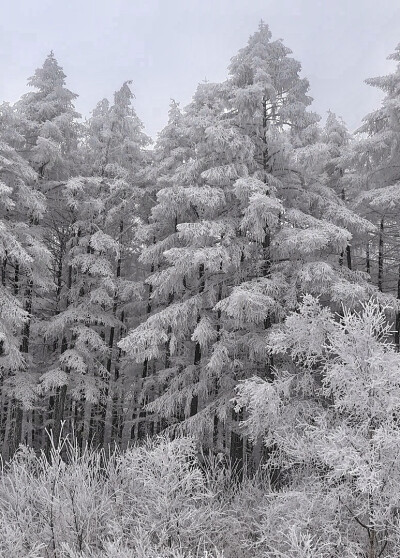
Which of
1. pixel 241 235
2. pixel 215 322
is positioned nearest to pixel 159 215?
pixel 241 235

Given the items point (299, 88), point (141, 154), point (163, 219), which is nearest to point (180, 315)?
point (163, 219)

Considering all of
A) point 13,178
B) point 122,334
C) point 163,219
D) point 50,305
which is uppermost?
point 13,178

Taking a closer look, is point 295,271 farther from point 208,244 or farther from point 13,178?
point 13,178

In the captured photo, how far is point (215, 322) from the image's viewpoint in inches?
459

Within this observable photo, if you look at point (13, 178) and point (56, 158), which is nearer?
point (13, 178)

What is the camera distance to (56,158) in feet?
48.5

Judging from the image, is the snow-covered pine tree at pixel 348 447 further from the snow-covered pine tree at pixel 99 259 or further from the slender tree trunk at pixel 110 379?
the slender tree trunk at pixel 110 379

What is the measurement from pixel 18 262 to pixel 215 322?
6218mm

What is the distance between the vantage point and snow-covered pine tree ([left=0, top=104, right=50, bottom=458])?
12453 millimetres

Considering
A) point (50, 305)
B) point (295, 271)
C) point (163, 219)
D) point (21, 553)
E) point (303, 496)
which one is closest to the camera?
point (21, 553)

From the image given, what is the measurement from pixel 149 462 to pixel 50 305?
36.2ft

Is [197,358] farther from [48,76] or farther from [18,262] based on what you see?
[48,76]

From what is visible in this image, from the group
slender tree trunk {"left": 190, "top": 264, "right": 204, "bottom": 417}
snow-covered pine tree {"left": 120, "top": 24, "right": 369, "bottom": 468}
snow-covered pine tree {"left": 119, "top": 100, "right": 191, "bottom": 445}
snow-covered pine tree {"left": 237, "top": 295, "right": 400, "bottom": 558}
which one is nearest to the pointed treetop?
snow-covered pine tree {"left": 119, "top": 100, "right": 191, "bottom": 445}

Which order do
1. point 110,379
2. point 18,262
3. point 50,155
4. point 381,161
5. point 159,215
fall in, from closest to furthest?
point 159,215 < point 18,262 < point 381,161 < point 50,155 < point 110,379
